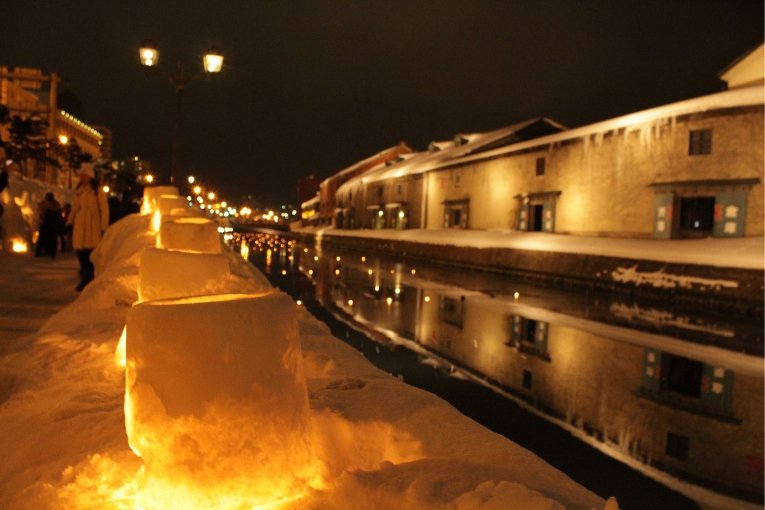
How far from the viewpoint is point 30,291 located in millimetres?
8875

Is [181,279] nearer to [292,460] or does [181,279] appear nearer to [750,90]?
[292,460]

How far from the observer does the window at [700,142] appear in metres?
18.4

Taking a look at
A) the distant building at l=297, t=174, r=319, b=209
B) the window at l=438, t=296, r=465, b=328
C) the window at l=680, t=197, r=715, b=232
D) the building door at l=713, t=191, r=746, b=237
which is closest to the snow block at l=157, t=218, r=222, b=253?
the window at l=438, t=296, r=465, b=328

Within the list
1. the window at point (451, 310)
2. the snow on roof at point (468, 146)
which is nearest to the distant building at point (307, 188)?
the snow on roof at point (468, 146)

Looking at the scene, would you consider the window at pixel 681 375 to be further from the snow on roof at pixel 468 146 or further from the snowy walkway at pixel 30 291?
the snow on roof at pixel 468 146

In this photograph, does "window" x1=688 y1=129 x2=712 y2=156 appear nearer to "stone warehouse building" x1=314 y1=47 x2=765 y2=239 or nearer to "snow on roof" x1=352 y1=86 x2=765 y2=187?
"stone warehouse building" x1=314 y1=47 x2=765 y2=239

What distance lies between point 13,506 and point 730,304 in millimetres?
14699

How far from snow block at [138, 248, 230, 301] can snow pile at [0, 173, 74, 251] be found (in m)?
11.8

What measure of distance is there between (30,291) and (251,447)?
826 cm

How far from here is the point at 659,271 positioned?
605 inches

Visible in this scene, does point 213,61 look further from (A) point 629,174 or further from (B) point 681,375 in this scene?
(A) point 629,174

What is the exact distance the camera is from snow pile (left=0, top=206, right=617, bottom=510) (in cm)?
225

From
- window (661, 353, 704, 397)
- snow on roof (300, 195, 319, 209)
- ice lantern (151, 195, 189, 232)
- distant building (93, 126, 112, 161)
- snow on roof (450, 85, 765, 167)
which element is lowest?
window (661, 353, 704, 397)

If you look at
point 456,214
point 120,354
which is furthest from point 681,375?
point 456,214
